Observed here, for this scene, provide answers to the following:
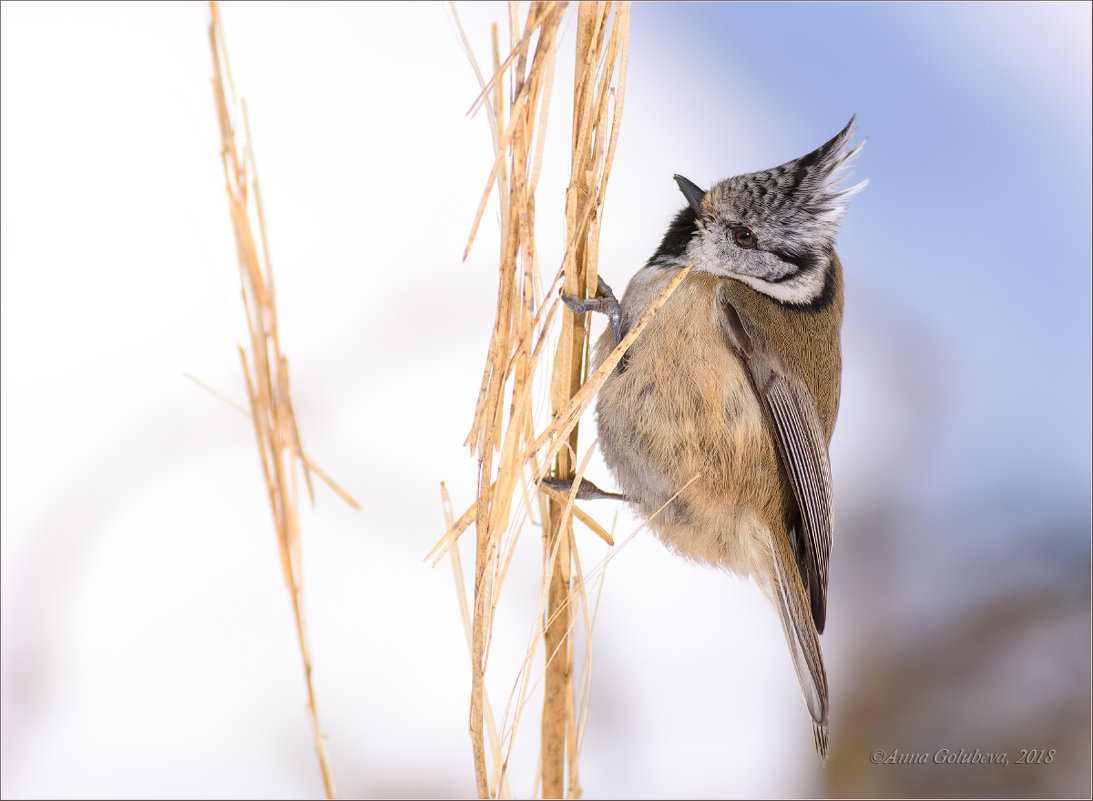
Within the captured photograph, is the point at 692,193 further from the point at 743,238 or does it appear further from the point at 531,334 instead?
the point at 531,334

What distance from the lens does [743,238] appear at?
49.6 inches

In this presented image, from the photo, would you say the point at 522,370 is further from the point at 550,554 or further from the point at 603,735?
the point at 603,735

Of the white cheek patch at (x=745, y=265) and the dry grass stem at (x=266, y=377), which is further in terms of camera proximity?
the white cheek patch at (x=745, y=265)

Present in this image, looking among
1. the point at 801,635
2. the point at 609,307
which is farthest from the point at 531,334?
the point at 801,635

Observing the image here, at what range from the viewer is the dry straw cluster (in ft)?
2.57

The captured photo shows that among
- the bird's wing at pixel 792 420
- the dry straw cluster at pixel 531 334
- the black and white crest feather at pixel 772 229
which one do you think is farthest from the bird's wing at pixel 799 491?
the dry straw cluster at pixel 531 334

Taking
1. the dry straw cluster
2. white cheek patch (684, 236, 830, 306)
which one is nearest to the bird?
white cheek patch (684, 236, 830, 306)

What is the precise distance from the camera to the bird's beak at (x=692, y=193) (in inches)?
49.8

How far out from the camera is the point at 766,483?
124 centimetres

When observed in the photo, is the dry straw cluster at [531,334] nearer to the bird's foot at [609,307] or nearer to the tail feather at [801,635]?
the bird's foot at [609,307]

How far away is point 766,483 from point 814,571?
0.16m

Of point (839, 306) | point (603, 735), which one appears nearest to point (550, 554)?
point (839, 306)

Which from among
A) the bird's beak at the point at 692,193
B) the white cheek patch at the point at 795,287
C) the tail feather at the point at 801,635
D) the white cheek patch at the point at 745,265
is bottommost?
the tail feather at the point at 801,635

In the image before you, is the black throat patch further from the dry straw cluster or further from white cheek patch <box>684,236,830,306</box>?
the dry straw cluster
